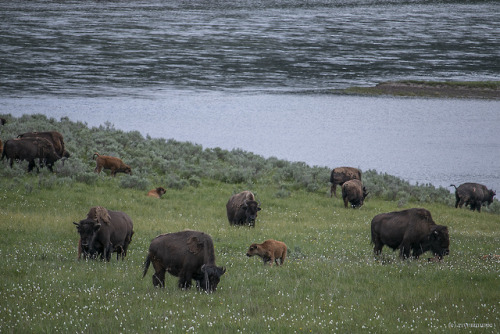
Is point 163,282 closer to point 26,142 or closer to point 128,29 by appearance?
point 26,142

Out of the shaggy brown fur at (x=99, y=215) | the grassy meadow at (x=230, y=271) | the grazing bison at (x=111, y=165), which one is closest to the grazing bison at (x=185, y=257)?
the grassy meadow at (x=230, y=271)

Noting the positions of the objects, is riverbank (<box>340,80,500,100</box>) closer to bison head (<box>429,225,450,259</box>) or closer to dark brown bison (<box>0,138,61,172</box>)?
dark brown bison (<box>0,138,61,172</box>)

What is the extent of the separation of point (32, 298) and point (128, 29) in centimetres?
12380

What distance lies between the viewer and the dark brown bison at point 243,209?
19531 millimetres

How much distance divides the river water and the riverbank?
1483mm

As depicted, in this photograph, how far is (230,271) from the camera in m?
12.8

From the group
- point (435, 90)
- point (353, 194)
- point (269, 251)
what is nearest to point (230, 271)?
point (269, 251)

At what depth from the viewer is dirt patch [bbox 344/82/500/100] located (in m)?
71.2

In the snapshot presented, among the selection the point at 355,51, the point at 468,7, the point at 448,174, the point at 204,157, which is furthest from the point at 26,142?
the point at 468,7

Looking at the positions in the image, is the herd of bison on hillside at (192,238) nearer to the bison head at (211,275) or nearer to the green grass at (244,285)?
the bison head at (211,275)

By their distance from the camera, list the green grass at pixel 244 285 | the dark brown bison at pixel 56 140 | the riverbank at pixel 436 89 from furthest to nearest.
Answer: the riverbank at pixel 436 89
the dark brown bison at pixel 56 140
the green grass at pixel 244 285

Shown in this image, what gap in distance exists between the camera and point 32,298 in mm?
9891

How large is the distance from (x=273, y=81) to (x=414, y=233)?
66.7m

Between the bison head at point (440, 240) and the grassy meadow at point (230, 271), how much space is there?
367mm
